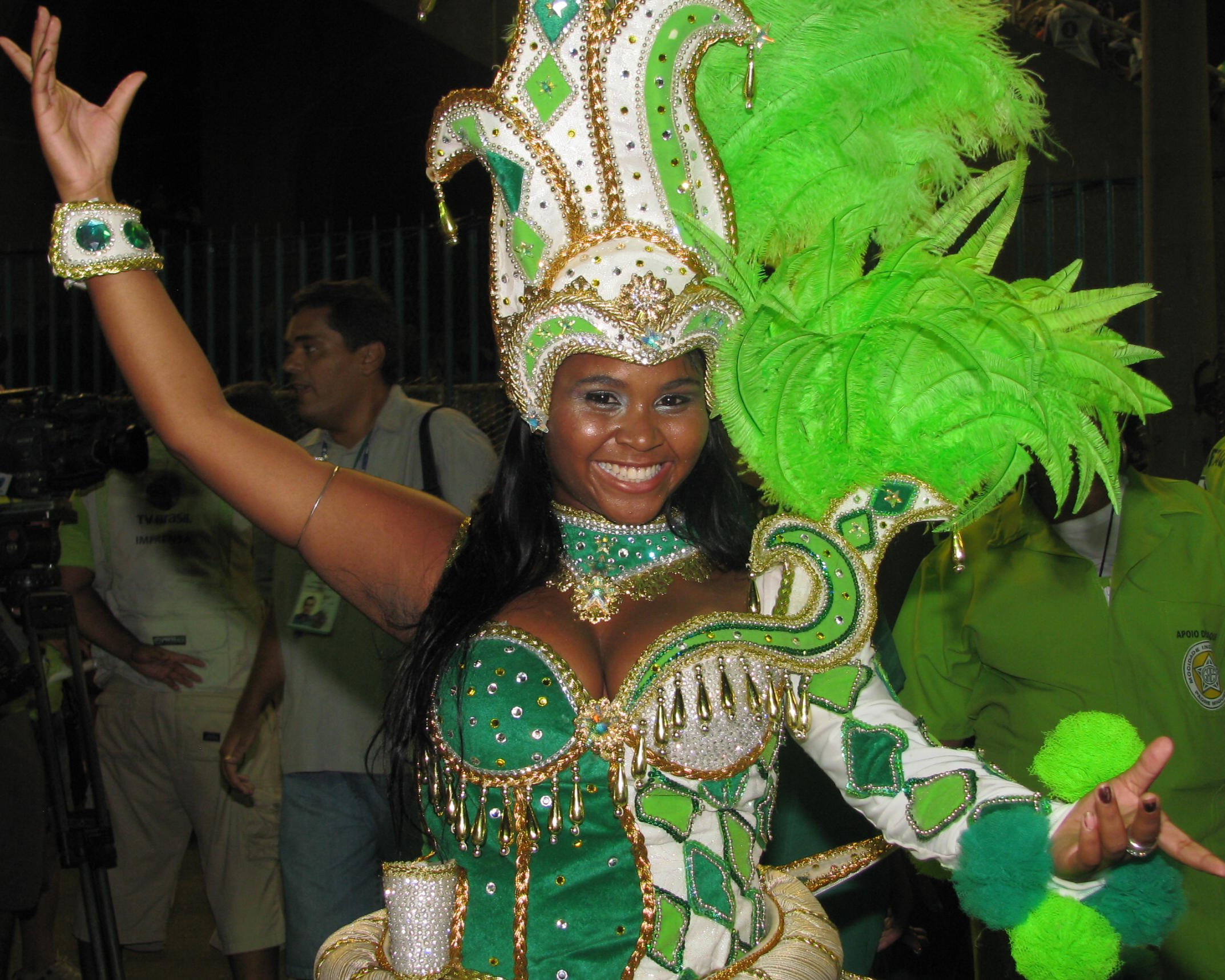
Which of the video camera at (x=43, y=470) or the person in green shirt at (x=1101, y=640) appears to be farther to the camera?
the video camera at (x=43, y=470)

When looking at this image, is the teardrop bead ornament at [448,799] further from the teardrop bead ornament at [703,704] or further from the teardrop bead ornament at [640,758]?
the teardrop bead ornament at [703,704]

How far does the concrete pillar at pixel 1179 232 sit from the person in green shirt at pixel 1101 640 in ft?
12.7

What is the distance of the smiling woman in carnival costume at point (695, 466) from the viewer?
1.72 meters

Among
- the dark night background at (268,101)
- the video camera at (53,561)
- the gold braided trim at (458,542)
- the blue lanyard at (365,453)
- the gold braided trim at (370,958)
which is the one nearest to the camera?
the gold braided trim at (370,958)

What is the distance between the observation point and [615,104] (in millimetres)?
2035

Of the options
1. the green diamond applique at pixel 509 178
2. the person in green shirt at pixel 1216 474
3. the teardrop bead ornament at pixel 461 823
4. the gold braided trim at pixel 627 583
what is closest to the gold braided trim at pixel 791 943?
the teardrop bead ornament at pixel 461 823

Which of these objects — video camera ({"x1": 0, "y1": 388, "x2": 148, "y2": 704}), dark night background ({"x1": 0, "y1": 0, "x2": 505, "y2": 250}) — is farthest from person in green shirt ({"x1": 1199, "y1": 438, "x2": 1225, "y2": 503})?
dark night background ({"x1": 0, "y1": 0, "x2": 505, "y2": 250})

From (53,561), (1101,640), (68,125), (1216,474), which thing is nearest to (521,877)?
(68,125)

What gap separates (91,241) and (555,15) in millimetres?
823

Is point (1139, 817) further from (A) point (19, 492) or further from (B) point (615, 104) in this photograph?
(A) point (19, 492)

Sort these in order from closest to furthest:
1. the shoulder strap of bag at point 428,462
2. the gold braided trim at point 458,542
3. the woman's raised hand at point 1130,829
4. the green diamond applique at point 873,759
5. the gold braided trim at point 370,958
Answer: the woman's raised hand at point 1130,829 < the green diamond applique at point 873,759 < the gold braided trim at point 370,958 < the gold braided trim at point 458,542 < the shoulder strap of bag at point 428,462

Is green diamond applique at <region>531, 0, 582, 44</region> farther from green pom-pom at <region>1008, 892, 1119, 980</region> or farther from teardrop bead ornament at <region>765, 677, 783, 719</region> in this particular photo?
green pom-pom at <region>1008, 892, 1119, 980</region>

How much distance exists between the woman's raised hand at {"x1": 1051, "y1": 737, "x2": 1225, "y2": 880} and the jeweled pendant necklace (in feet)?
2.46

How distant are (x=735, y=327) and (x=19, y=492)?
8.16 ft
